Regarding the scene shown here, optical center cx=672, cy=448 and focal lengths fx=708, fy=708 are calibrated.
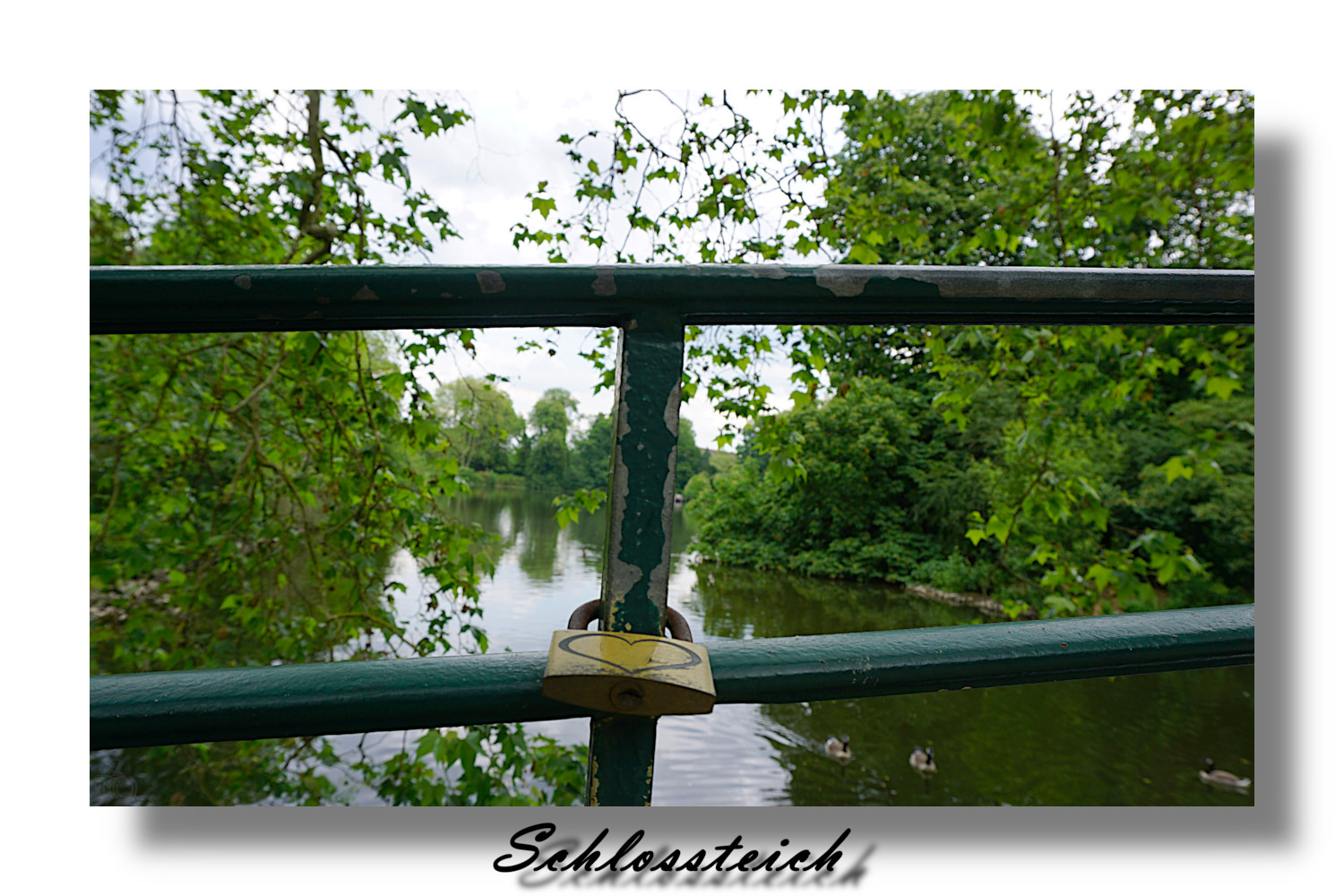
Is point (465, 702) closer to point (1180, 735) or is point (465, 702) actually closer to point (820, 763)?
point (820, 763)

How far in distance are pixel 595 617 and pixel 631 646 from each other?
0.07 m

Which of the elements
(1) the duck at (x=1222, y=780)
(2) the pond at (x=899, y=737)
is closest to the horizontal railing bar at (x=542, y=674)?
(2) the pond at (x=899, y=737)

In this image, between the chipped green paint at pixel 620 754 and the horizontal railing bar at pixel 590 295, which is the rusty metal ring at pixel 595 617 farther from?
the horizontal railing bar at pixel 590 295

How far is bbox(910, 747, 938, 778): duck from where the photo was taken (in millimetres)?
7734

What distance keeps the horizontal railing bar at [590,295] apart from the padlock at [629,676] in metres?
0.23

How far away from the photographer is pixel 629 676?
17.4 inches

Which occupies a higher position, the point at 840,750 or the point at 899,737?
the point at 840,750

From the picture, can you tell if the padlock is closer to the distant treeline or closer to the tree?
the distant treeline

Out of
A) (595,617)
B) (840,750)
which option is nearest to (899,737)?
(840,750)

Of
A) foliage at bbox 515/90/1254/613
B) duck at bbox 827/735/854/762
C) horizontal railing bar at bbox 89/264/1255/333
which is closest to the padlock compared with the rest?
horizontal railing bar at bbox 89/264/1255/333

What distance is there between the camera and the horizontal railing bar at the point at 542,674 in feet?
1.41

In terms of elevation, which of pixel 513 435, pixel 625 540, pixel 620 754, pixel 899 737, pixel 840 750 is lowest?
pixel 899 737

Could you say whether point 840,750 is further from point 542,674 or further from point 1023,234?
point 542,674

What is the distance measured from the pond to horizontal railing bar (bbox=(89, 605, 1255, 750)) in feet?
15.9
